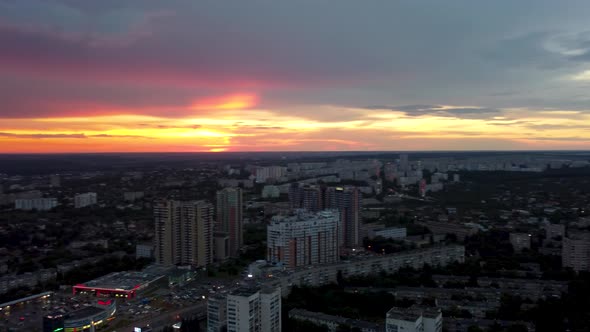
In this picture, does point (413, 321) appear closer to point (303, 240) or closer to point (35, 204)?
point (303, 240)

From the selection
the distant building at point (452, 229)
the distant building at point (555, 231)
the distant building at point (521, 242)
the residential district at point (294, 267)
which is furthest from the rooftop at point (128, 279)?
the distant building at point (555, 231)

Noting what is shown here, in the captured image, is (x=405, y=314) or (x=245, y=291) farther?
(x=245, y=291)

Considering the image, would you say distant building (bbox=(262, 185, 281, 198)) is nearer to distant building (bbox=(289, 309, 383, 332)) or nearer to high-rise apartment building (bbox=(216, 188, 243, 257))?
high-rise apartment building (bbox=(216, 188, 243, 257))

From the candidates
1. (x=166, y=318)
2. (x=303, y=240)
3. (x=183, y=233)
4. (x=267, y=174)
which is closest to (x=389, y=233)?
(x=303, y=240)

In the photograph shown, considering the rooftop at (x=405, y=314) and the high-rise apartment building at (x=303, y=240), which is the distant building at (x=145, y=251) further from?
the rooftop at (x=405, y=314)

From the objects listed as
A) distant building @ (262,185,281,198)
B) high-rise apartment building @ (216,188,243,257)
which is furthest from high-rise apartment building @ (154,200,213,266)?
distant building @ (262,185,281,198)

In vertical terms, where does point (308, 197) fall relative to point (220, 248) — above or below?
above
